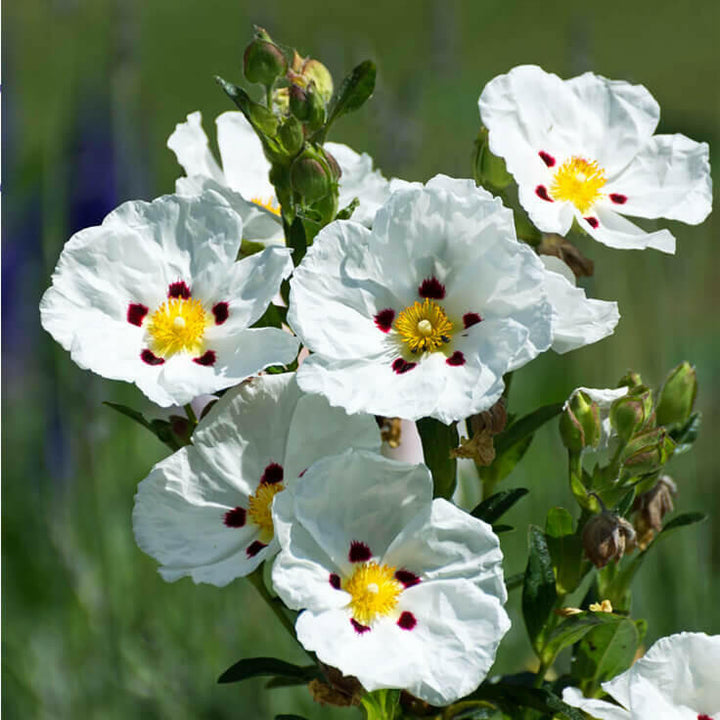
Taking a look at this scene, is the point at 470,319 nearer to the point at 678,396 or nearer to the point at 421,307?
the point at 421,307

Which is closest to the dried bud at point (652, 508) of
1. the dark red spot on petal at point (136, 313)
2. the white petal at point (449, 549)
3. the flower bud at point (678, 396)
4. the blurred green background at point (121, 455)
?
the flower bud at point (678, 396)

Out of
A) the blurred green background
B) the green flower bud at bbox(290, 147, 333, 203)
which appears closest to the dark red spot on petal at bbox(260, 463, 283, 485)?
the green flower bud at bbox(290, 147, 333, 203)

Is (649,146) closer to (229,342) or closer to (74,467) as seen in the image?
(229,342)

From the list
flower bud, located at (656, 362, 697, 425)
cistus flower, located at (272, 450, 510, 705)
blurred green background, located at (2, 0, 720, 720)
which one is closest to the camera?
cistus flower, located at (272, 450, 510, 705)

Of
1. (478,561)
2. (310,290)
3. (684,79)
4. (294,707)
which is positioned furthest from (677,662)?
(684,79)

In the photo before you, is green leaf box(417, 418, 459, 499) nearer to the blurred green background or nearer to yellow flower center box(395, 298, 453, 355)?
yellow flower center box(395, 298, 453, 355)

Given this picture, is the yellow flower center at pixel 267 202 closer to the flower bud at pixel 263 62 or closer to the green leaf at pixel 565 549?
the flower bud at pixel 263 62
